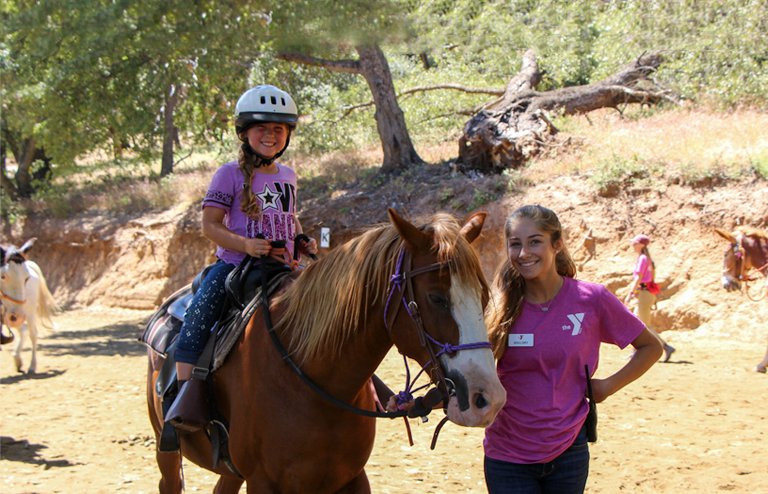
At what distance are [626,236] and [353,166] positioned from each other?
8.46 m

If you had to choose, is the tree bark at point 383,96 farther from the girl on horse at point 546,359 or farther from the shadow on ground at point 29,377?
the girl on horse at point 546,359

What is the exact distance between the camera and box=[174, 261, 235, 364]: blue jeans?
9.84 ft

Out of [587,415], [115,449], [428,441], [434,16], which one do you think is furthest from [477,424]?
[434,16]

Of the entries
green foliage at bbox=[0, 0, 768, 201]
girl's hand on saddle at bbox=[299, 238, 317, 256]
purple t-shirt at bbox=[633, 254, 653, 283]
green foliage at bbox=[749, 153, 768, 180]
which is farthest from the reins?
green foliage at bbox=[749, 153, 768, 180]

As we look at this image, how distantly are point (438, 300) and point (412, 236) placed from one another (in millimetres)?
279

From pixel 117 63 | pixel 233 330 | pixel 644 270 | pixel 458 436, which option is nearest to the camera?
pixel 233 330

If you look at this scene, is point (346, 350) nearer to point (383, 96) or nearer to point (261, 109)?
point (261, 109)

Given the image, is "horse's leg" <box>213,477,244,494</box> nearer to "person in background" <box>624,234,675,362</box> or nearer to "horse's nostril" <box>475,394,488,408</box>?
"horse's nostril" <box>475,394,488,408</box>

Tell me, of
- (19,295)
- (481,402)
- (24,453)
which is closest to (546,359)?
(481,402)

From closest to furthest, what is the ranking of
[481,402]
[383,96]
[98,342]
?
[481,402]
[98,342]
[383,96]

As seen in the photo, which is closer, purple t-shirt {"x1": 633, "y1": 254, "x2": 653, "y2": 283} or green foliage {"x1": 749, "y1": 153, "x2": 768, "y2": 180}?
purple t-shirt {"x1": 633, "y1": 254, "x2": 653, "y2": 283}

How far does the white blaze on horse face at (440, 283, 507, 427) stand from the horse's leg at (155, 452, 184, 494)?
2.57 m

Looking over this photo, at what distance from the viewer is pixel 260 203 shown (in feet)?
10.5

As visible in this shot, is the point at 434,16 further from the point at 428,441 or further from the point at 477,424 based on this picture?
the point at 477,424
